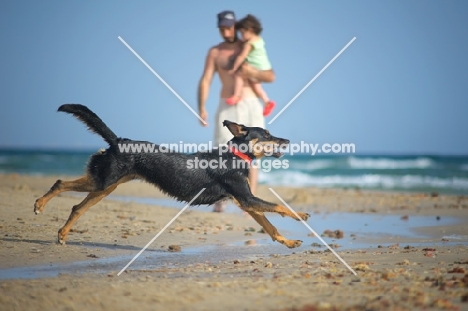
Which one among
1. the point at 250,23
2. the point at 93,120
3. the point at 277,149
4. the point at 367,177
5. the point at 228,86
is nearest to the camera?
the point at 93,120

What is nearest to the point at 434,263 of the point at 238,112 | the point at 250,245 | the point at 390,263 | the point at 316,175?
the point at 390,263

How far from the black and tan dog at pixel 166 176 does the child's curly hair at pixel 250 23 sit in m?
2.64

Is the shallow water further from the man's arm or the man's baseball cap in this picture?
the man's baseball cap

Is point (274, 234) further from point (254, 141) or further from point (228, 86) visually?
point (228, 86)

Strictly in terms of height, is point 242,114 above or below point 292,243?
above

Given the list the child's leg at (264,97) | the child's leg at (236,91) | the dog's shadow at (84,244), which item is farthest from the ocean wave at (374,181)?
the dog's shadow at (84,244)

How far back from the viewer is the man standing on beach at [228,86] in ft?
30.9

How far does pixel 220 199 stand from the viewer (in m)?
7.15

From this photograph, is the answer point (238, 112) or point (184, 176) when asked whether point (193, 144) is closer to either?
point (238, 112)

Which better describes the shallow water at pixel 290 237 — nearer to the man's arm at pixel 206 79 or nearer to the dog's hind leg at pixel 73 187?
the dog's hind leg at pixel 73 187

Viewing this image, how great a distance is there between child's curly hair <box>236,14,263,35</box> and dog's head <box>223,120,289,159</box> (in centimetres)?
248

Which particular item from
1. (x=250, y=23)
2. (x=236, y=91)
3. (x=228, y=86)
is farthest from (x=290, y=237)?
(x=250, y=23)

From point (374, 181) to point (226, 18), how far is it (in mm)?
18966

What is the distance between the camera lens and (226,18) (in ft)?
29.9
